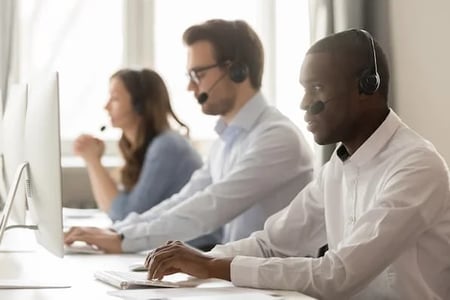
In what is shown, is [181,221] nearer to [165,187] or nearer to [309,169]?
[309,169]

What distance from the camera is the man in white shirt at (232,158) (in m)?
2.45

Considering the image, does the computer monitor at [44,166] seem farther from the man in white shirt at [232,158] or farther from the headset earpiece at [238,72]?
the headset earpiece at [238,72]

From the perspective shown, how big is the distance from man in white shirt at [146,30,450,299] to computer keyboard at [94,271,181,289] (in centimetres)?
3

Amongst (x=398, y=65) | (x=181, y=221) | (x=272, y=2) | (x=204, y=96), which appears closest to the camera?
(x=181, y=221)

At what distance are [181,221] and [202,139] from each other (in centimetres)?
164

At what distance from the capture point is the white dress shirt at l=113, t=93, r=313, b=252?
2.45 m

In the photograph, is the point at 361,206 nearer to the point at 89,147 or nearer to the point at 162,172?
the point at 162,172

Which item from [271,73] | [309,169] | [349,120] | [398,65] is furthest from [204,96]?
[271,73]

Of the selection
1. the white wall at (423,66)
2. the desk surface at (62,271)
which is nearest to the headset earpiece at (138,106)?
the desk surface at (62,271)

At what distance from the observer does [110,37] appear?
13.3ft

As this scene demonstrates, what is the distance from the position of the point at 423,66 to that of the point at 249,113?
1.92ft

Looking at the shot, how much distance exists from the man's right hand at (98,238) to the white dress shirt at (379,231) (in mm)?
417

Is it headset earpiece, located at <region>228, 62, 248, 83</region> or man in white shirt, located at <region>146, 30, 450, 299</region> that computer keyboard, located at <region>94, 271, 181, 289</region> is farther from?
headset earpiece, located at <region>228, 62, 248, 83</region>

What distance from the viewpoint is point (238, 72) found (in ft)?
8.77
